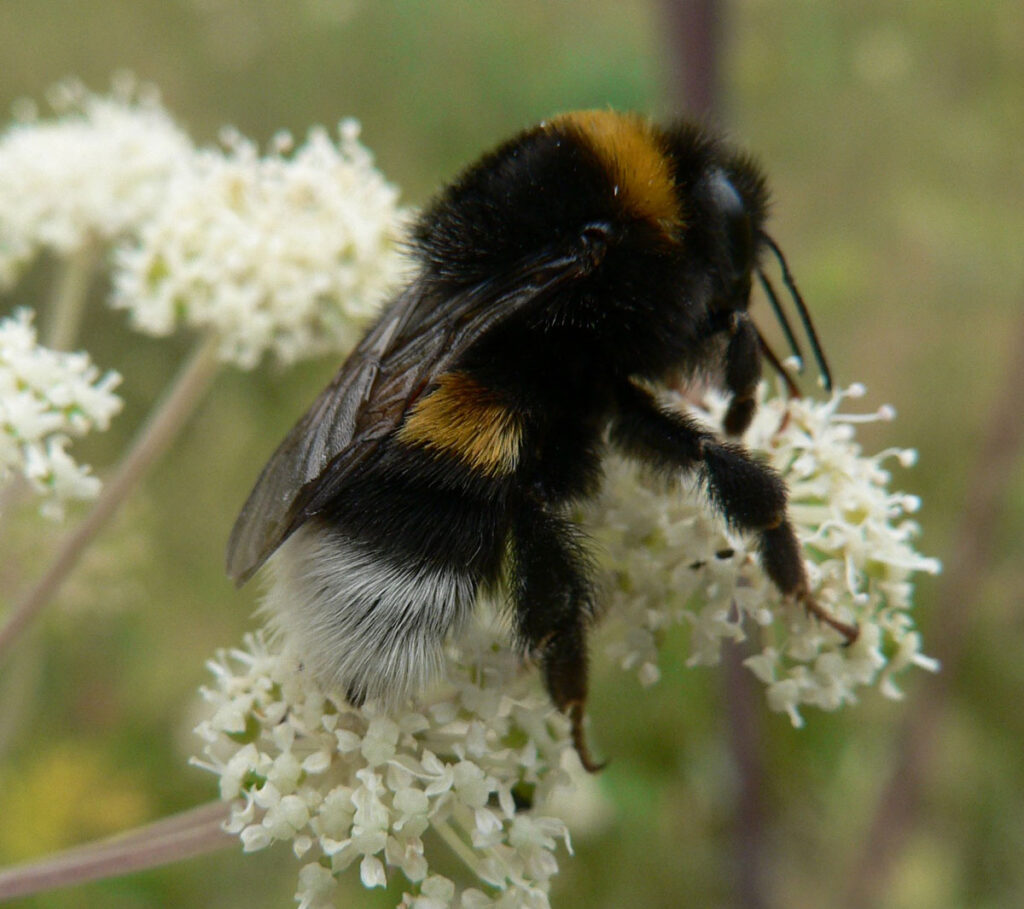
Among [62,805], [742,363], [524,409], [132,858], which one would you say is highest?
[742,363]

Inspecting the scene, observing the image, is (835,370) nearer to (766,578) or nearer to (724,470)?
(766,578)

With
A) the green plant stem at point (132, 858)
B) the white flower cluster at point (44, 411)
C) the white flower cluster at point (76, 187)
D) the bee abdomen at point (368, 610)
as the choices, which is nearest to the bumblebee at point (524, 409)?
the bee abdomen at point (368, 610)

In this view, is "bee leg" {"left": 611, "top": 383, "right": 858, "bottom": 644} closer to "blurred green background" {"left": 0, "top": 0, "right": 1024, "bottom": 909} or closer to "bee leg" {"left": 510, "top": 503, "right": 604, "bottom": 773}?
"bee leg" {"left": 510, "top": 503, "right": 604, "bottom": 773}

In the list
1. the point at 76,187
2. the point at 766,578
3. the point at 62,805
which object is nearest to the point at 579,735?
the point at 766,578

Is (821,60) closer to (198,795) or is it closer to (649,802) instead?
(649,802)

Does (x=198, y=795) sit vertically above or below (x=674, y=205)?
below

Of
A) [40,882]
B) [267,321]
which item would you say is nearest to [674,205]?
[267,321]

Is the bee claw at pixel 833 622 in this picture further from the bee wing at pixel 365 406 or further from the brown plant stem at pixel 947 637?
the brown plant stem at pixel 947 637
